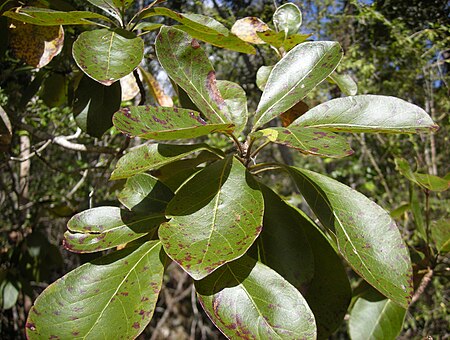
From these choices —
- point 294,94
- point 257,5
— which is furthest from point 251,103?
point 294,94

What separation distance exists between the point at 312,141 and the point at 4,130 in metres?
0.81

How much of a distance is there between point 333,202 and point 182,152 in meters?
0.28

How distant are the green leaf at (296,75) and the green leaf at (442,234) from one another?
613 mm

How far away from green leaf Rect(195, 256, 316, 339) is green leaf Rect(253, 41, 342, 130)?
0.29 m

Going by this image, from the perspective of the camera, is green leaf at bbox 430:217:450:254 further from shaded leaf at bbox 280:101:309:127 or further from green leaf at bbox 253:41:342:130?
green leaf at bbox 253:41:342:130

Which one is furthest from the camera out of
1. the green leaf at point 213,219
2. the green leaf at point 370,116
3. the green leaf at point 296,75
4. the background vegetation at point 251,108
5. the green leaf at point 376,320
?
the background vegetation at point 251,108

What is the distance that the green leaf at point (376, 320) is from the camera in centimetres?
110

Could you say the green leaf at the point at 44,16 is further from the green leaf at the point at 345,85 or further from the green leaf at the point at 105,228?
the green leaf at the point at 345,85

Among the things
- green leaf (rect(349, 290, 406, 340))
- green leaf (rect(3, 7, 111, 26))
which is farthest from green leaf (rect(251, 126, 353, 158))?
green leaf (rect(349, 290, 406, 340))

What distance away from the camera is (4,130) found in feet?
3.68

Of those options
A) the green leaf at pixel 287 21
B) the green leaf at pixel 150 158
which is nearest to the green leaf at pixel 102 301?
the green leaf at pixel 150 158

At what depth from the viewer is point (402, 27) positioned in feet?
6.35

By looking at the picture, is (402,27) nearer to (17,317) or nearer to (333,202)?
(333,202)

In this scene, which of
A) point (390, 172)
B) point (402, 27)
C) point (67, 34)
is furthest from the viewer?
point (390, 172)
